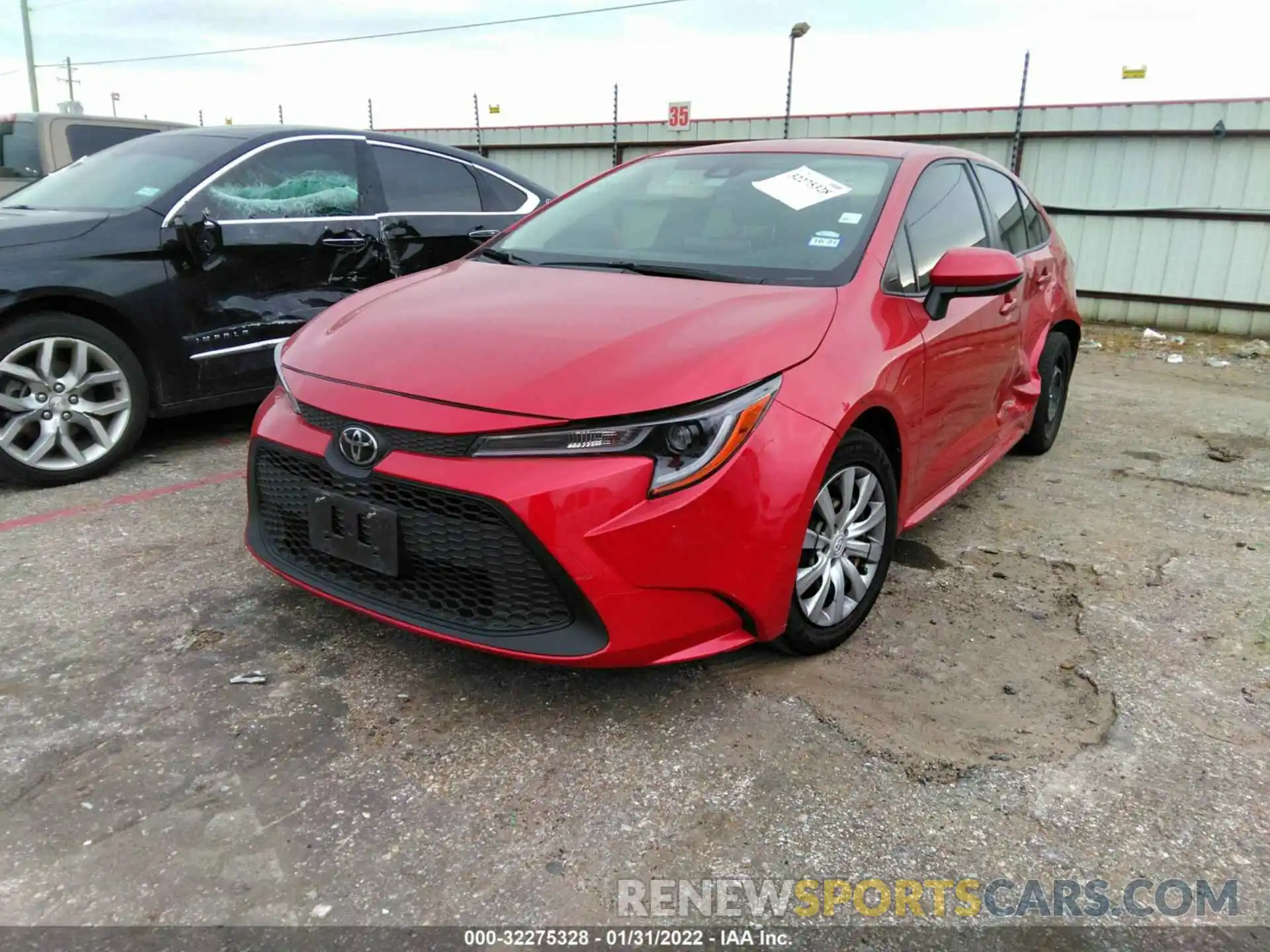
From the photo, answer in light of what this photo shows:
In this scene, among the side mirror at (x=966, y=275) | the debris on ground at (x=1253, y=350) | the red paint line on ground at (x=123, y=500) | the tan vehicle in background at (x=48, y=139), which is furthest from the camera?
the debris on ground at (x=1253, y=350)

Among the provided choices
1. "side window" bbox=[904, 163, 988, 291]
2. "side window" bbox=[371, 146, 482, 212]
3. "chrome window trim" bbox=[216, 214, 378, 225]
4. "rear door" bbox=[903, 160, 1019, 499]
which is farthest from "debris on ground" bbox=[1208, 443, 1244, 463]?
"chrome window trim" bbox=[216, 214, 378, 225]

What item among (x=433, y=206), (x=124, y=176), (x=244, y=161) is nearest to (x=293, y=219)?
(x=244, y=161)

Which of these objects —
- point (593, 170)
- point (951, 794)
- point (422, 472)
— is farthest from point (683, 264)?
point (593, 170)

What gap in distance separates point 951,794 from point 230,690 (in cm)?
183

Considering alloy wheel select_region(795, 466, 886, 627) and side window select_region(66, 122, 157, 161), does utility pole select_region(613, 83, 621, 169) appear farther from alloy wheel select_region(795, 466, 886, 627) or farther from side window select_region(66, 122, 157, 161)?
alloy wheel select_region(795, 466, 886, 627)

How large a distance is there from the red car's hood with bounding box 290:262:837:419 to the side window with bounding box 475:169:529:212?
2.69 metres

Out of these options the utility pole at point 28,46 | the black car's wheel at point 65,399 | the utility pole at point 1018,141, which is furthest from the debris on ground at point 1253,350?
the utility pole at point 28,46

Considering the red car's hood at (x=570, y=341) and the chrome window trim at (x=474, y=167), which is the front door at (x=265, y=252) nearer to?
the chrome window trim at (x=474, y=167)

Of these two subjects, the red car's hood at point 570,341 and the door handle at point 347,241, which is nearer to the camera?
the red car's hood at point 570,341

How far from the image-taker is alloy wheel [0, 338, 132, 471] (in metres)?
3.75

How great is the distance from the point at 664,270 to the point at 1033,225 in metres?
2.53

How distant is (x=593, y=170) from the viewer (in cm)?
1263

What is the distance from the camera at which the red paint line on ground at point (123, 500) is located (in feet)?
11.7

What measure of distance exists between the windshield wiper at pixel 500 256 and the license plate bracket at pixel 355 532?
4.08 feet
